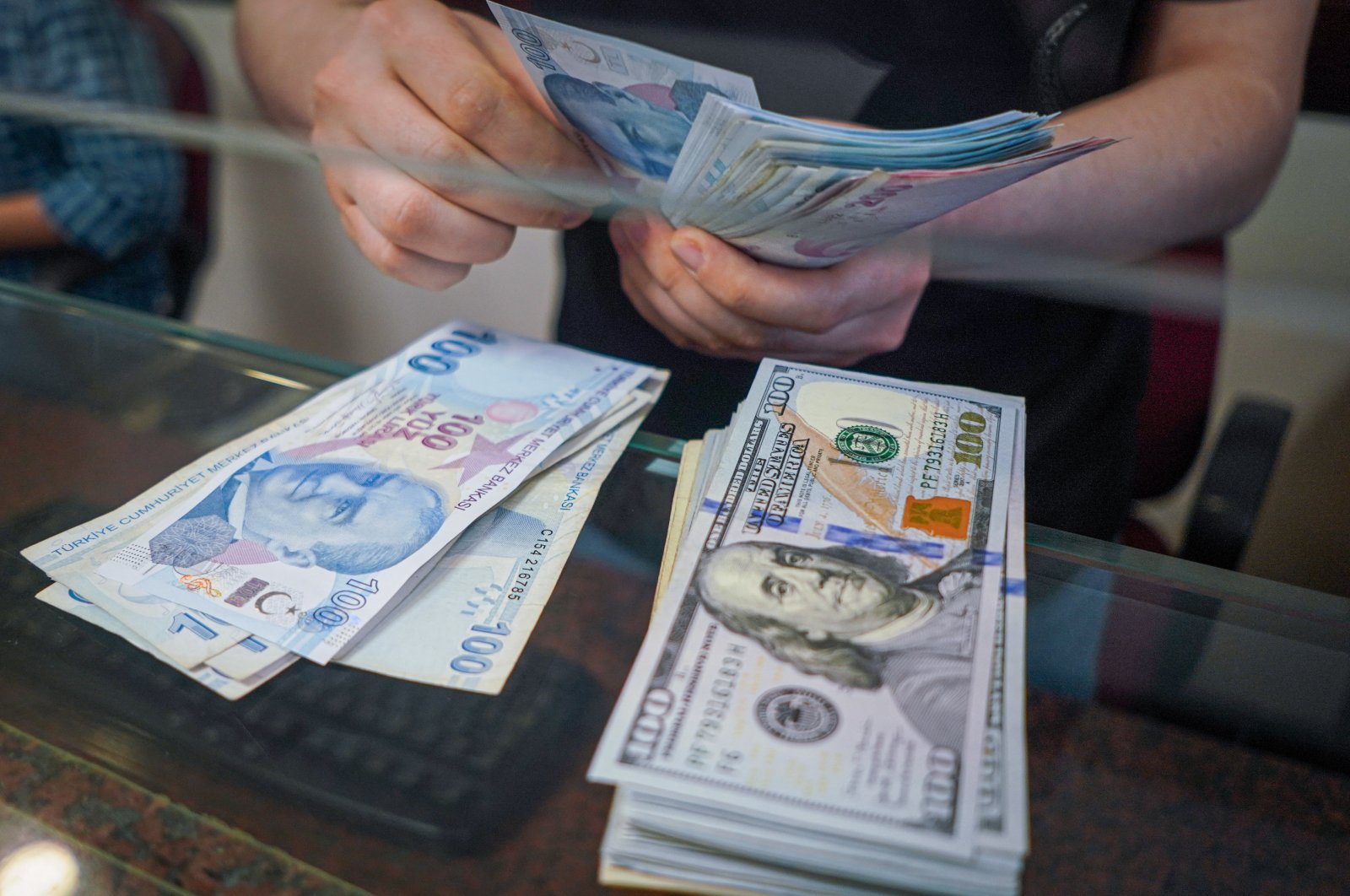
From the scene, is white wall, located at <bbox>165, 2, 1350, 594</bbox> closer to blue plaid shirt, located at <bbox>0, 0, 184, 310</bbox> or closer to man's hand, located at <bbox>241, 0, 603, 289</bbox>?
man's hand, located at <bbox>241, 0, 603, 289</bbox>

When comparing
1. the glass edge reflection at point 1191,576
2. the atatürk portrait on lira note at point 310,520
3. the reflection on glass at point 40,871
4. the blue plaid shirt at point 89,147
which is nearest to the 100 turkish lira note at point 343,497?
the atatürk portrait on lira note at point 310,520

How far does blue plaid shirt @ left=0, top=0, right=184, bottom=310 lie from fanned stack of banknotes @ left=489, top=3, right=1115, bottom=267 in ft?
3.59

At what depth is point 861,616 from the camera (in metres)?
0.40

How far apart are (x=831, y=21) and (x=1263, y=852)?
0.56 m

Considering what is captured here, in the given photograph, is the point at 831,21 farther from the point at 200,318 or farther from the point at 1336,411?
the point at 200,318

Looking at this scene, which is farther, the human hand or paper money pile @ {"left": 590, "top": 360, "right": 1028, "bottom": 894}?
the human hand

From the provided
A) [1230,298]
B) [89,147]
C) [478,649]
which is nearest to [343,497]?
[478,649]

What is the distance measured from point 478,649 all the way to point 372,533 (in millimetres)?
104

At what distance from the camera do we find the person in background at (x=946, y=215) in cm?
59

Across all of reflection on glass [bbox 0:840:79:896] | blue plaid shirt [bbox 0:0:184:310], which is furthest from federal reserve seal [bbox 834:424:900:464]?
blue plaid shirt [bbox 0:0:184:310]

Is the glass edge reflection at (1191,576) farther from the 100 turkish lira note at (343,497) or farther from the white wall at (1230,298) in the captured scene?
the 100 turkish lira note at (343,497)

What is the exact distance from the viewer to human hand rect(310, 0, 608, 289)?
586 millimetres

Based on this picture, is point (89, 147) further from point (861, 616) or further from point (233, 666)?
point (861, 616)

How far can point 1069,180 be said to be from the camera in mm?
639
